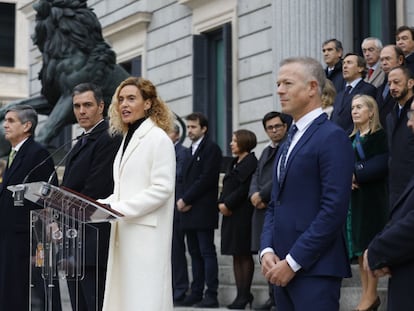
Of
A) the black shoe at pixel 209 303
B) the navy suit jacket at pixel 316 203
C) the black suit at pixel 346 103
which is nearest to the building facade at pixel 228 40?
the black suit at pixel 346 103

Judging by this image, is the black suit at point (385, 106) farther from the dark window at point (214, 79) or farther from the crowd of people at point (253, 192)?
the dark window at point (214, 79)

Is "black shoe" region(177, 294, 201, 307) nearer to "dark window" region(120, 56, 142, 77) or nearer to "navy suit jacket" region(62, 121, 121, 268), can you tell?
"navy suit jacket" region(62, 121, 121, 268)

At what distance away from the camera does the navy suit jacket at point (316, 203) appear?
20.1 ft

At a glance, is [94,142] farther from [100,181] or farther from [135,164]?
[135,164]

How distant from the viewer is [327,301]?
6.19 metres

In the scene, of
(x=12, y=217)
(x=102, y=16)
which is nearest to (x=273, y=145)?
(x=12, y=217)

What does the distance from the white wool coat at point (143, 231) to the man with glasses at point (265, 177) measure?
3614 mm

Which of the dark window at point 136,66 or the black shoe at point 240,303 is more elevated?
the dark window at point 136,66

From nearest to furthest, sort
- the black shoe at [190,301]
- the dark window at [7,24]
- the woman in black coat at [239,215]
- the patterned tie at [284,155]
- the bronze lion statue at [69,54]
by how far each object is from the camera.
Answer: the patterned tie at [284,155] < the woman in black coat at [239,215] < the black shoe at [190,301] < the bronze lion statue at [69,54] < the dark window at [7,24]

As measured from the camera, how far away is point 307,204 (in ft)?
20.6

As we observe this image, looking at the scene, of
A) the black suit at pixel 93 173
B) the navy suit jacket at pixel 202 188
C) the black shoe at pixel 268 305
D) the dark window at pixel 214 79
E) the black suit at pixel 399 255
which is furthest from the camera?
the dark window at pixel 214 79

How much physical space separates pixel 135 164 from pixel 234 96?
45.3 feet

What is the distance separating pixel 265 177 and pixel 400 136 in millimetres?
2269

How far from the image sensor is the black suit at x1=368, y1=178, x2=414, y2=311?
587cm
